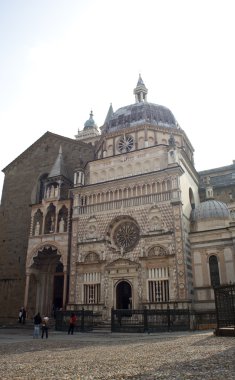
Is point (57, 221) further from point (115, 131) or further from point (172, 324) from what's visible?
point (172, 324)

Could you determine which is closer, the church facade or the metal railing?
the metal railing

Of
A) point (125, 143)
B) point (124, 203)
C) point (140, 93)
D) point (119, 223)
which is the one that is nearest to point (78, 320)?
point (119, 223)

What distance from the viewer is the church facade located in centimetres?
2602

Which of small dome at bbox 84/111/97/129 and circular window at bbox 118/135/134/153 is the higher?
small dome at bbox 84/111/97/129

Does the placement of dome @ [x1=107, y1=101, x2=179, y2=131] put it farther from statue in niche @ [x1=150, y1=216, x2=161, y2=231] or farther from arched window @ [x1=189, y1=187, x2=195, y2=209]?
statue in niche @ [x1=150, y1=216, x2=161, y2=231]

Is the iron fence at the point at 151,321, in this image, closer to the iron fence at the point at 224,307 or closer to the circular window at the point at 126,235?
the iron fence at the point at 224,307

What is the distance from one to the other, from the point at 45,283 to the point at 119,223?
10733 millimetres

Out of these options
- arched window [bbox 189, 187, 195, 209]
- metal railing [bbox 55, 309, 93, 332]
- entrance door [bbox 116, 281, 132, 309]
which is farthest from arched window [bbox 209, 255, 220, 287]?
metal railing [bbox 55, 309, 93, 332]

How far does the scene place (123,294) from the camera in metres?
27.8

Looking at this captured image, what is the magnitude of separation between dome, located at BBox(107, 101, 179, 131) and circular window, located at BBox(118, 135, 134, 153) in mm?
1745

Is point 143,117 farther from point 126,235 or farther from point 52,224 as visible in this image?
point 52,224

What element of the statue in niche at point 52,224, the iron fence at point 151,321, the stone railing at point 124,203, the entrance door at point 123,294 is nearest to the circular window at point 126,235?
the stone railing at point 124,203

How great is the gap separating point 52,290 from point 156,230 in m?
13.7

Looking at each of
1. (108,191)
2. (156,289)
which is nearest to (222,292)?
(156,289)
